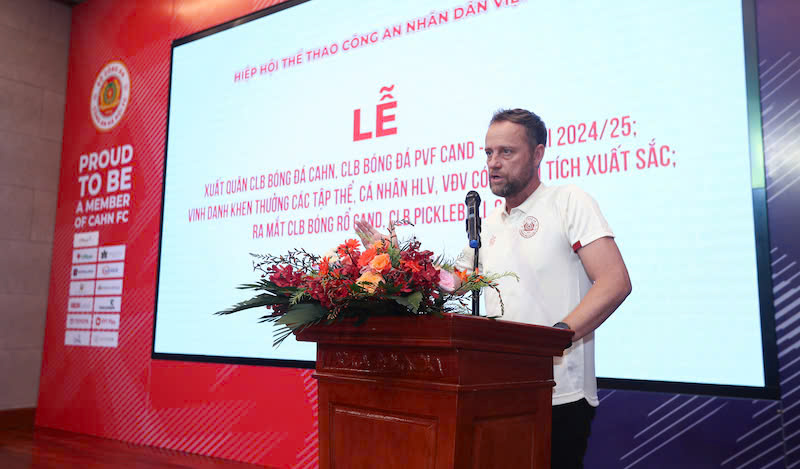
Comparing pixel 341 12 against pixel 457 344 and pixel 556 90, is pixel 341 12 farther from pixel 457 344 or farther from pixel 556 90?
pixel 457 344

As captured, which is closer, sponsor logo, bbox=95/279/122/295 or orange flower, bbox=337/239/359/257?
orange flower, bbox=337/239/359/257

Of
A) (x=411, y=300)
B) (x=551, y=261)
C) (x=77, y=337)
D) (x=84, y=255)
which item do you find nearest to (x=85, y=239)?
(x=84, y=255)

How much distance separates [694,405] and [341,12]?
280 centimetres

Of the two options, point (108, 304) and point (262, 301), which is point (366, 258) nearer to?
point (262, 301)

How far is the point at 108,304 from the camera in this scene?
488 cm

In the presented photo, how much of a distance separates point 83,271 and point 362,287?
14.8ft

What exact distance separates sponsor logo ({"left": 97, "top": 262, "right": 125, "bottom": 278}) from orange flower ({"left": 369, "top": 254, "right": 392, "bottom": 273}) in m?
4.02

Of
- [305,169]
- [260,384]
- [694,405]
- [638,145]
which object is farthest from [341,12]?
[694,405]

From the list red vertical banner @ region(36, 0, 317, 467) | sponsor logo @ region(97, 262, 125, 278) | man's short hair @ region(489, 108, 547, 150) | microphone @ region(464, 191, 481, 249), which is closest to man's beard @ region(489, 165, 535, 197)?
man's short hair @ region(489, 108, 547, 150)

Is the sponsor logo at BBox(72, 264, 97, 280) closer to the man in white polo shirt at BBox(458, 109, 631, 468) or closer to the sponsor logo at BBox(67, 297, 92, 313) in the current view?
the sponsor logo at BBox(67, 297, 92, 313)

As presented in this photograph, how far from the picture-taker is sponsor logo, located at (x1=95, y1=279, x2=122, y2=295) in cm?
483

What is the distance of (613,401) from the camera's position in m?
2.69

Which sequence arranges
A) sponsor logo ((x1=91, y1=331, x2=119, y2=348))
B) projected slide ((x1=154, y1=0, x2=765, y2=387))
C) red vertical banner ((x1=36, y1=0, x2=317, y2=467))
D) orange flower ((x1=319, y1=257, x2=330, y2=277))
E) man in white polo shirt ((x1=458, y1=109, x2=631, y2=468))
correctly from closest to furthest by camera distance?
orange flower ((x1=319, y1=257, x2=330, y2=277)) → man in white polo shirt ((x1=458, y1=109, x2=631, y2=468)) → projected slide ((x1=154, y1=0, x2=765, y2=387)) → red vertical banner ((x1=36, y1=0, x2=317, y2=467)) → sponsor logo ((x1=91, y1=331, x2=119, y2=348))

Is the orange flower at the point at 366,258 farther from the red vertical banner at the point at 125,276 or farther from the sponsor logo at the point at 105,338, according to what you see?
the sponsor logo at the point at 105,338
